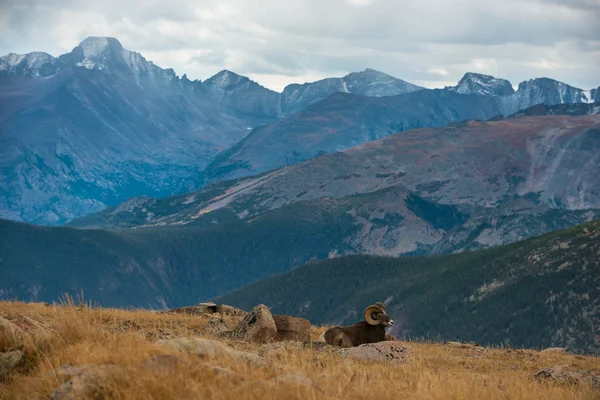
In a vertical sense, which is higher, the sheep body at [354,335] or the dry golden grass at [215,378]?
the dry golden grass at [215,378]

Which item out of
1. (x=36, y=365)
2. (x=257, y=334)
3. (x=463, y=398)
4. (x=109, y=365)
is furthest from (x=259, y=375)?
(x=257, y=334)

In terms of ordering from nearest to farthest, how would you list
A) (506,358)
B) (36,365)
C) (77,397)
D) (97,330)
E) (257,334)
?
1. (77,397)
2. (36,365)
3. (97,330)
4. (257,334)
5. (506,358)

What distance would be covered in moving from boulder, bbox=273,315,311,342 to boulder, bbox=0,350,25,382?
43.4ft

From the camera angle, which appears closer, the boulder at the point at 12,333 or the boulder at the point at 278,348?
the boulder at the point at 12,333

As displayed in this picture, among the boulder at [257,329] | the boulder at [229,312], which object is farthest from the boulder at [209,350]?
the boulder at [229,312]

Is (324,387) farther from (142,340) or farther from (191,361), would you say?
(142,340)

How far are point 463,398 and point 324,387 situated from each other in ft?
9.67

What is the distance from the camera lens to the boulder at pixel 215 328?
3341 centimetres

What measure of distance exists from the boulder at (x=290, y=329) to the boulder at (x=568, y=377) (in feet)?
29.7

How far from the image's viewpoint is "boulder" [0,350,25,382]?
2112 cm

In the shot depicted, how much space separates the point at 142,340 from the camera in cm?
2212

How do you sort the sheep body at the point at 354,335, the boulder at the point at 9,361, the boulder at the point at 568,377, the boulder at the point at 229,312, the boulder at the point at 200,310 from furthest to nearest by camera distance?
1. the boulder at the point at 229,312
2. the boulder at the point at 200,310
3. the sheep body at the point at 354,335
4. the boulder at the point at 568,377
5. the boulder at the point at 9,361

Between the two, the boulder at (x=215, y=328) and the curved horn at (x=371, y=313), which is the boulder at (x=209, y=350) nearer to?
the boulder at (x=215, y=328)

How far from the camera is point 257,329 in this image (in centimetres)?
3238
